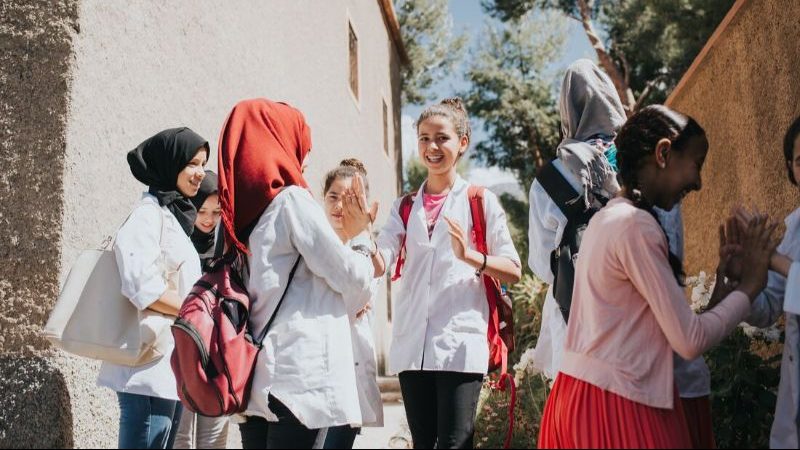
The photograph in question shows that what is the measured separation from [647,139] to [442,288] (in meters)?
1.18

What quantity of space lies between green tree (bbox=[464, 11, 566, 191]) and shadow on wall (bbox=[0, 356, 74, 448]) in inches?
776

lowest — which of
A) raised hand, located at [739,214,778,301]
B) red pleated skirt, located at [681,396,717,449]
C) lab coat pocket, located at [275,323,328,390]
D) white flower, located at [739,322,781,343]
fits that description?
white flower, located at [739,322,781,343]

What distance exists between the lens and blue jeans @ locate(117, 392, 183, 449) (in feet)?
8.94

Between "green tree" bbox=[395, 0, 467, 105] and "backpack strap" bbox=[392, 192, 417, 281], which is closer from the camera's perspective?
"backpack strap" bbox=[392, 192, 417, 281]

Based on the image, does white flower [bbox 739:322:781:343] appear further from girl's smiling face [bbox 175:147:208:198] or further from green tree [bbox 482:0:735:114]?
green tree [bbox 482:0:735:114]

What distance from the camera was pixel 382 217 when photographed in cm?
1446

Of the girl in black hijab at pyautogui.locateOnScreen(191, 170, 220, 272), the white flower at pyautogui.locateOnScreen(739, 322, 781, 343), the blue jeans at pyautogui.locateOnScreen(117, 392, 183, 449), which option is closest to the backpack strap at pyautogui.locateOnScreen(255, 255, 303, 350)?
the blue jeans at pyautogui.locateOnScreen(117, 392, 183, 449)

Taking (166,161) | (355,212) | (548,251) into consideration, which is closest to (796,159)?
(548,251)

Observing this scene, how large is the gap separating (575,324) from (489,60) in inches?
881

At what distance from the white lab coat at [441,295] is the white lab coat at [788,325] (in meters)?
0.97

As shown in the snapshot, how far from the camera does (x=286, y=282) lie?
2.25 m

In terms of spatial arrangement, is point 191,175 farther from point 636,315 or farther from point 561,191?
point 636,315

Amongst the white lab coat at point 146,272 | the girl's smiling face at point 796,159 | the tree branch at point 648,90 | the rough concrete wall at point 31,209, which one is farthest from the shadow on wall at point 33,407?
the tree branch at point 648,90

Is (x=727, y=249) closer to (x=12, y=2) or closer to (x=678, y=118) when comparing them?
(x=678, y=118)
